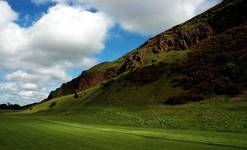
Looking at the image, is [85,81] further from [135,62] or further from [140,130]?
[140,130]

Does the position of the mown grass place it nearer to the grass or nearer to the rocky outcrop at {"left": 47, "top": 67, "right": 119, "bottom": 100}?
the grass

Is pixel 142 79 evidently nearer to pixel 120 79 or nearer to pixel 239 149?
pixel 120 79

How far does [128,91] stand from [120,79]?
15044 mm

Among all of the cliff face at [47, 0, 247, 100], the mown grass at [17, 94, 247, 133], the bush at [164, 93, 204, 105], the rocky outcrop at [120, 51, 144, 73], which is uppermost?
the cliff face at [47, 0, 247, 100]

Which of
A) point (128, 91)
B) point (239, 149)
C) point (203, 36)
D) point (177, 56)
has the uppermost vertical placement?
point (203, 36)

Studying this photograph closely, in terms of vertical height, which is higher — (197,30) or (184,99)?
(197,30)

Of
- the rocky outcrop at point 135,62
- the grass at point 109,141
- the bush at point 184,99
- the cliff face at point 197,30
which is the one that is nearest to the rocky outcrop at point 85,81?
the cliff face at point 197,30

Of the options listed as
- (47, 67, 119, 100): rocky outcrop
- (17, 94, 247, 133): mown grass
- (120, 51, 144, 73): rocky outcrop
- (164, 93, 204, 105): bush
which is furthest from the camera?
(47, 67, 119, 100): rocky outcrop

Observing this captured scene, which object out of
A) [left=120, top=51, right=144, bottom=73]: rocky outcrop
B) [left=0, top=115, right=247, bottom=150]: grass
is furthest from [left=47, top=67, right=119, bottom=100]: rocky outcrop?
[left=0, top=115, right=247, bottom=150]: grass

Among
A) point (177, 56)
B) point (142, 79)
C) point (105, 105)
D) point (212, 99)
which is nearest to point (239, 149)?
point (212, 99)

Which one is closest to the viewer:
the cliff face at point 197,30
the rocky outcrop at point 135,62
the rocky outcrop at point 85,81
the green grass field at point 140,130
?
the green grass field at point 140,130

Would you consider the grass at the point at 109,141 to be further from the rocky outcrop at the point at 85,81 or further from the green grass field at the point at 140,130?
the rocky outcrop at the point at 85,81

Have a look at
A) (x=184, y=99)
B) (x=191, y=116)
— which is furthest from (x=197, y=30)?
(x=191, y=116)

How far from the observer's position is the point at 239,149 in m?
19.3
